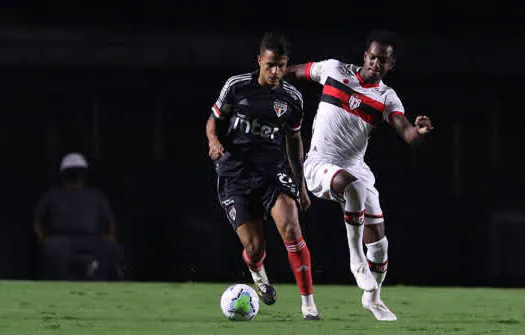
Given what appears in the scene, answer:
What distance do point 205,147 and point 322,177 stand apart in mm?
5270

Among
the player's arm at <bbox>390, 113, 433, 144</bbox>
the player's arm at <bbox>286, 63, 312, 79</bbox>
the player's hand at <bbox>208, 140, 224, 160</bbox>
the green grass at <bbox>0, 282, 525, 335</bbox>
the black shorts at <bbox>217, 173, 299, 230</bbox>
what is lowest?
the green grass at <bbox>0, 282, 525, 335</bbox>

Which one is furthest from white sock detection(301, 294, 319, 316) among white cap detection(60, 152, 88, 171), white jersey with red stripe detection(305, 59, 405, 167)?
white cap detection(60, 152, 88, 171)

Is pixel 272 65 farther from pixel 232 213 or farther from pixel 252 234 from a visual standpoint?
pixel 252 234

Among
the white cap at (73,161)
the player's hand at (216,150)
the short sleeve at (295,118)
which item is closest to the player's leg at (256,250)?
the short sleeve at (295,118)

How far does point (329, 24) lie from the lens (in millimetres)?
15258

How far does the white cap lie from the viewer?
14.3 metres

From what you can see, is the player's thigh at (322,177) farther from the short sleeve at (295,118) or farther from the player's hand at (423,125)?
the player's hand at (423,125)

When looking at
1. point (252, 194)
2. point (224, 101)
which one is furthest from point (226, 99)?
point (252, 194)

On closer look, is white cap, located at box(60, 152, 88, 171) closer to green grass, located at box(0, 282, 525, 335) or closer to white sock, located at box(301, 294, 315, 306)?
green grass, located at box(0, 282, 525, 335)

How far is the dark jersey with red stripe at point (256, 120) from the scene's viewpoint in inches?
372

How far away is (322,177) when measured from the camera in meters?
9.47

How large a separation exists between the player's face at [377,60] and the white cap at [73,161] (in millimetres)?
5353

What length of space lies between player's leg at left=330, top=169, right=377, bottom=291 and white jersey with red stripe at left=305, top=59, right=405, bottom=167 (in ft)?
1.15

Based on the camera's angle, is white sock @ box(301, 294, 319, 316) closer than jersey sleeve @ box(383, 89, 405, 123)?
Yes
